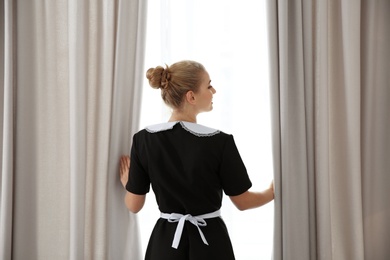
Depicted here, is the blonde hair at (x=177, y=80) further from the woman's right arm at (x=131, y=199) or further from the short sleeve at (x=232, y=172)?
the woman's right arm at (x=131, y=199)

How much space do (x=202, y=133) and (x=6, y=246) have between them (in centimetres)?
131

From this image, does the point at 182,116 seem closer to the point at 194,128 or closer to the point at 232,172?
the point at 194,128

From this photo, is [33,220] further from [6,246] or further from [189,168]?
[189,168]

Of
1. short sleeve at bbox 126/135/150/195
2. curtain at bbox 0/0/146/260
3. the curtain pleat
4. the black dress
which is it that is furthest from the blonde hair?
the curtain pleat

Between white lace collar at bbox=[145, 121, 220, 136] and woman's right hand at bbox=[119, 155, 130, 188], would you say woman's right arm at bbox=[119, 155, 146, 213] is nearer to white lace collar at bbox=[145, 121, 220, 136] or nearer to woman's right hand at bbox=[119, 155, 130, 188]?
woman's right hand at bbox=[119, 155, 130, 188]

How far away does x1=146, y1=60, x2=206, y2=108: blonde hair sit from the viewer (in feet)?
5.96

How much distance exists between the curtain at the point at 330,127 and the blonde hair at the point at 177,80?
1.44ft

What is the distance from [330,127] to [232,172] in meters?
A: 0.70

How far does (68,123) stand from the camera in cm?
238

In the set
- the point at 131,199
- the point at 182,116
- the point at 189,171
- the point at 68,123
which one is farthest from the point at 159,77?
the point at 68,123

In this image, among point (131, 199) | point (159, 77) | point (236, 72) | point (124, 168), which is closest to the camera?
point (159, 77)

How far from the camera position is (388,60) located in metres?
2.24

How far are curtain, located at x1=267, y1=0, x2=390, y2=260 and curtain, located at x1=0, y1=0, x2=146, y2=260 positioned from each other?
28.5 inches

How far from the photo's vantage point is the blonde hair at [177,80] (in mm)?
1816
